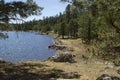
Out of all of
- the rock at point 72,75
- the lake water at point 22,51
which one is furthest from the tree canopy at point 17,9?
the rock at point 72,75

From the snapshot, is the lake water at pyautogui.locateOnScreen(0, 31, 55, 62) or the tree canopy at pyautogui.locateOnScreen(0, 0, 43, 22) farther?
the lake water at pyautogui.locateOnScreen(0, 31, 55, 62)

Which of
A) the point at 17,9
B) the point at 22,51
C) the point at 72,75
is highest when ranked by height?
the point at 17,9

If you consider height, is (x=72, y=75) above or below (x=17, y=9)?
below

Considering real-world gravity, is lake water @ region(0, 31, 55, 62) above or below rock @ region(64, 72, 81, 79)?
below

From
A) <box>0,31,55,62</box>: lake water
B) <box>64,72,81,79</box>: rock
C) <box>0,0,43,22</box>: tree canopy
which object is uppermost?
<box>0,0,43,22</box>: tree canopy

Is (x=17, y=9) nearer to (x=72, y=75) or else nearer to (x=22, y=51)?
(x=72, y=75)

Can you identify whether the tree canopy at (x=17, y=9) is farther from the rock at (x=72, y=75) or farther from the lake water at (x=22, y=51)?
the rock at (x=72, y=75)

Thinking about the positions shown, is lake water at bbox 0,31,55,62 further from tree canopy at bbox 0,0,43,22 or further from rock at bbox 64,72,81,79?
rock at bbox 64,72,81,79

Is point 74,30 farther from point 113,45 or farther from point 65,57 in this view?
point 113,45

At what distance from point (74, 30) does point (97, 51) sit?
10898cm

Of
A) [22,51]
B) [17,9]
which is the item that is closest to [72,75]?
[17,9]

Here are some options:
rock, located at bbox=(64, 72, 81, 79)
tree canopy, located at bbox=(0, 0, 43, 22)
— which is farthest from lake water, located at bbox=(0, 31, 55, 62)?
rock, located at bbox=(64, 72, 81, 79)

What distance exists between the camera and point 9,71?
63.8 ft

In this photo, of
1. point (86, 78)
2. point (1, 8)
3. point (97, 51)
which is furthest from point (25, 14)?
point (97, 51)
